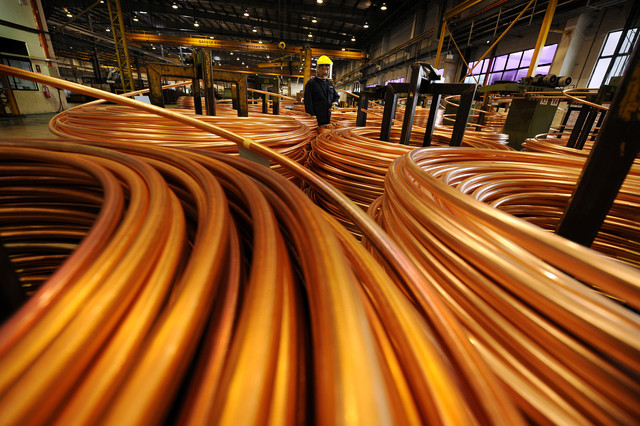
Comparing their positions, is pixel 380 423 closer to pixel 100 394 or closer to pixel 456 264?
pixel 100 394

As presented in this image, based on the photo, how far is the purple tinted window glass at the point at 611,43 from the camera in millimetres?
5416

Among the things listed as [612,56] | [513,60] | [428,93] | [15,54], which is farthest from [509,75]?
[15,54]

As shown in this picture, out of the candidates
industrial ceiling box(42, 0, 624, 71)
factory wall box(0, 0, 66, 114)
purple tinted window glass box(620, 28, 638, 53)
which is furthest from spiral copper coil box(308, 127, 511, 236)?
purple tinted window glass box(620, 28, 638, 53)

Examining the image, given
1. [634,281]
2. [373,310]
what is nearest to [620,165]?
[634,281]

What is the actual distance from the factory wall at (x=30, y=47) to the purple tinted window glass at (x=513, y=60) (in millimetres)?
11978

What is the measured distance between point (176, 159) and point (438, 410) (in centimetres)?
87

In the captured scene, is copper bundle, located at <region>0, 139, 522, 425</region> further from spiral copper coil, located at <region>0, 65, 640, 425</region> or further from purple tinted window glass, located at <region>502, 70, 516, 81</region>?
purple tinted window glass, located at <region>502, 70, 516, 81</region>

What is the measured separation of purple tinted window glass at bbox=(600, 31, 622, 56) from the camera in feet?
17.8

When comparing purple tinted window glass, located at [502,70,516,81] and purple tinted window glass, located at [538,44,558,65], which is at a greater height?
purple tinted window glass, located at [538,44,558,65]

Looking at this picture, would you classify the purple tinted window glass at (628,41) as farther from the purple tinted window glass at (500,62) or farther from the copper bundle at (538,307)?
the copper bundle at (538,307)

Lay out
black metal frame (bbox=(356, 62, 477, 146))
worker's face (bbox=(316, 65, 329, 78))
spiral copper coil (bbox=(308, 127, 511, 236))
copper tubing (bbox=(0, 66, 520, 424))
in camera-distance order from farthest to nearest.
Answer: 1. worker's face (bbox=(316, 65, 329, 78))
2. black metal frame (bbox=(356, 62, 477, 146))
3. spiral copper coil (bbox=(308, 127, 511, 236))
4. copper tubing (bbox=(0, 66, 520, 424))

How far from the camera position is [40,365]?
23 centimetres

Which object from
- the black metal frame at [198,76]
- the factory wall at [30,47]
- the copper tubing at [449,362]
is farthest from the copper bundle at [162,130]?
the factory wall at [30,47]

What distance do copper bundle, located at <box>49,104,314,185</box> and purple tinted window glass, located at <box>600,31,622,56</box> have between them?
8.07 meters
